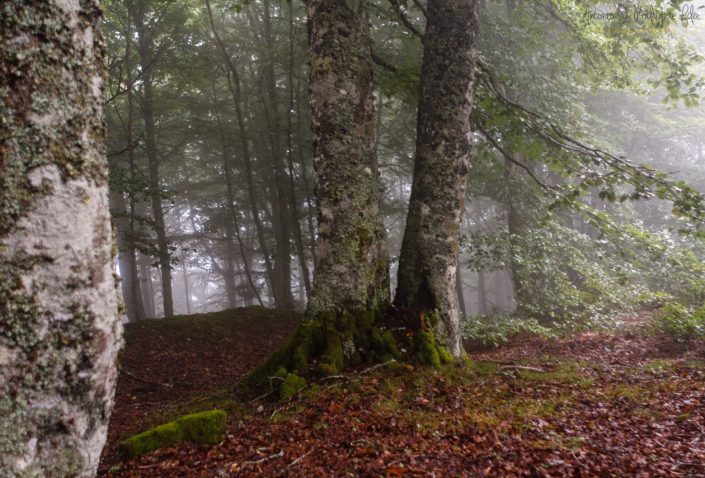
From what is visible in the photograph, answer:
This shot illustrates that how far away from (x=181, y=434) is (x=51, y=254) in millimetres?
2933

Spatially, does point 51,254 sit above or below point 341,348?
above

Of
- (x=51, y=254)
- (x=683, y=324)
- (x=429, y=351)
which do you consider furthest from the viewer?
(x=683, y=324)

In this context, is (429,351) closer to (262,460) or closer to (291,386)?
(291,386)

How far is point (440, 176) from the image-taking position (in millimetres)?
5543

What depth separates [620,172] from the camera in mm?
6918

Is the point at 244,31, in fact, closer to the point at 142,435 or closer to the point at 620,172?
the point at 620,172

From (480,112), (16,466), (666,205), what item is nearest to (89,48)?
(16,466)

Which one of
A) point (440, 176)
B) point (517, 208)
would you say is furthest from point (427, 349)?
point (517, 208)

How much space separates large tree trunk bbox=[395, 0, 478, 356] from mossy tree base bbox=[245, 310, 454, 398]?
275 mm

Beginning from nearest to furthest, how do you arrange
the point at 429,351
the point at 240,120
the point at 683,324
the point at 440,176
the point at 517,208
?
the point at 429,351, the point at 440,176, the point at 683,324, the point at 517,208, the point at 240,120

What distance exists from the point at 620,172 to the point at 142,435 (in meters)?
7.15

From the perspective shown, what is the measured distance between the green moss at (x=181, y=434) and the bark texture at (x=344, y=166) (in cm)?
Result: 155

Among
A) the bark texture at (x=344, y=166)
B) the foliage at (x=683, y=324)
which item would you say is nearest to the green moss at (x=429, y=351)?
the bark texture at (x=344, y=166)

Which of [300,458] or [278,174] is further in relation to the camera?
[278,174]
